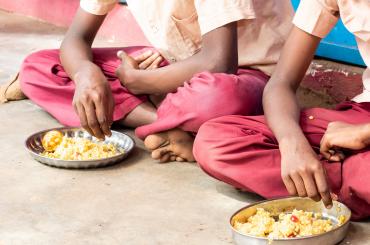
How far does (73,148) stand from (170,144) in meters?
0.40

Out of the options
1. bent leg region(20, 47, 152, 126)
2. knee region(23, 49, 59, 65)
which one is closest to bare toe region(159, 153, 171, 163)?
bent leg region(20, 47, 152, 126)

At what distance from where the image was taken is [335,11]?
280 centimetres

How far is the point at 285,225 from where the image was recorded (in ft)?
8.18

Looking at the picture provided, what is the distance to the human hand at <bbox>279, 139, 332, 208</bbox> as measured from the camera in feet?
8.05

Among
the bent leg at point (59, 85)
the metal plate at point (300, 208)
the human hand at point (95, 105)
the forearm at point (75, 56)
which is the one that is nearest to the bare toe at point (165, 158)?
the human hand at point (95, 105)

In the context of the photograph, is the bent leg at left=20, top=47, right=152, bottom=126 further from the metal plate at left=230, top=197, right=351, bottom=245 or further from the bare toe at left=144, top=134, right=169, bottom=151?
the metal plate at left=230, top=197, right=351, bottom=245

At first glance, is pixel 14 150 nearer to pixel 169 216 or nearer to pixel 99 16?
pixel 99 16

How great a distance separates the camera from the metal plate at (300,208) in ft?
7.89

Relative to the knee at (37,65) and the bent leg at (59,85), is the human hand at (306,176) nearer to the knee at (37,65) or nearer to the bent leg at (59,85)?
the bent leg at (59,85)

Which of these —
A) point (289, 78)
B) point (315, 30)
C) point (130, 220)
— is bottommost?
point (130, 220)

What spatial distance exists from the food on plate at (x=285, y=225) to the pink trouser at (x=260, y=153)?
0.57ft

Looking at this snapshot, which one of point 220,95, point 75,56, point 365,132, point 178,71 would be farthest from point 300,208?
point 75,56

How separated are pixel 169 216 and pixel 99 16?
1.30 metres

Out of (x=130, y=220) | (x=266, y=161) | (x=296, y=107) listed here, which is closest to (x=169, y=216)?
(x=130, y=220)
